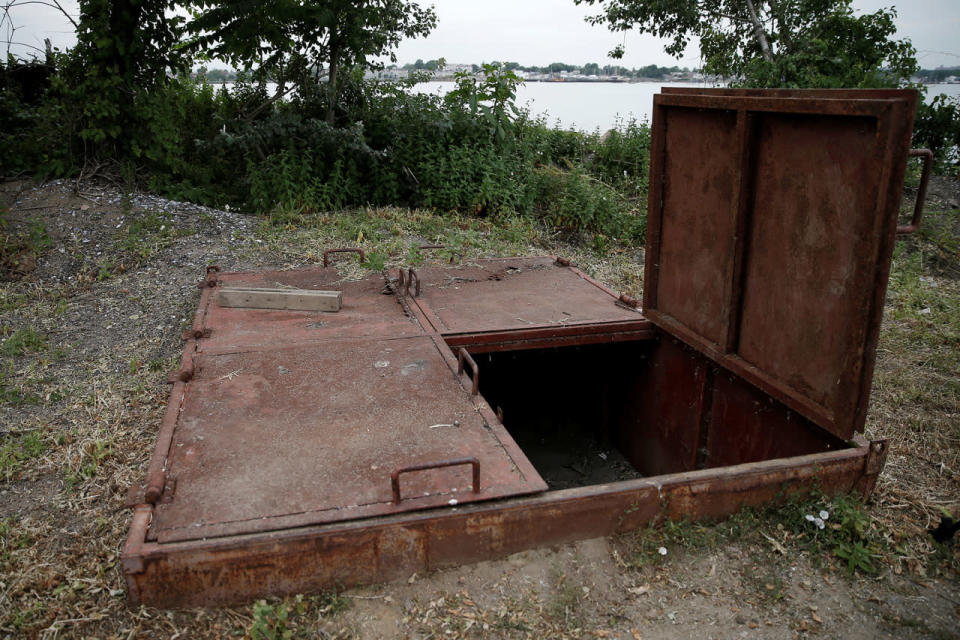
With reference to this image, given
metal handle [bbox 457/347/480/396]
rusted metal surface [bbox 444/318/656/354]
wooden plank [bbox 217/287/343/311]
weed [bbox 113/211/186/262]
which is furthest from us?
weed [bbox 113/211/186/262]

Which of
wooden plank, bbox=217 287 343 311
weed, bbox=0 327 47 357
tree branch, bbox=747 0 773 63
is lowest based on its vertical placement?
weed, bbox=0 327 47 357

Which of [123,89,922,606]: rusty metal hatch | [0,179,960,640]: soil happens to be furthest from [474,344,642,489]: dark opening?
[0,179,960,640]: soil

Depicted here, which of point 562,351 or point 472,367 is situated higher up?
point 472,367

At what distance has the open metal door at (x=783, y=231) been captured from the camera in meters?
2.62

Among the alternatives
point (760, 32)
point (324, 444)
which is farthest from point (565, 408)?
point (760, 32)

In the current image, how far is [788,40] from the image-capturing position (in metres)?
11.5

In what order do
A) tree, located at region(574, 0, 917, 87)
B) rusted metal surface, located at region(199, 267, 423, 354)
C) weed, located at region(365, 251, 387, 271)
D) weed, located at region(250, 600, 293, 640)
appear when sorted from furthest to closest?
tree, located at region(574, 0, 917, 87)
weed, located at region(365, 251, 387, 271)
rusted metal surface, located at region(199, 267, 423, 354)
weed, located at region(250, 600, 293, 640)

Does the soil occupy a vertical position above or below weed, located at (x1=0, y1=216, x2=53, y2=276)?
below

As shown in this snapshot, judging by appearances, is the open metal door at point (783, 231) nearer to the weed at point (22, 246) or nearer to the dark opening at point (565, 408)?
the dark opening at point (565, 408)

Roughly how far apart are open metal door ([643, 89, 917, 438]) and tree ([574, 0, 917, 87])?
800 cm

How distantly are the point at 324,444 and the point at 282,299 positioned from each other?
187 centimetres

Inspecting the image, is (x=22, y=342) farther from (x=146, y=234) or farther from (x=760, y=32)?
(x=760, y=32)

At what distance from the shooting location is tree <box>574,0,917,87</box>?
10.7 meters

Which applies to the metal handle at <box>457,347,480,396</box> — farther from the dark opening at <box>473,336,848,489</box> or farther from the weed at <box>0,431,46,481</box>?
the weed at <box>0,431,46,481</box>
